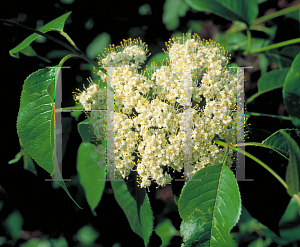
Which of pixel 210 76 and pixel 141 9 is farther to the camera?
pixel 141 9

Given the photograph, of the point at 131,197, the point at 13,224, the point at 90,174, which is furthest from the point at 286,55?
the point at 13,224

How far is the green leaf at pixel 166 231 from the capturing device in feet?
4.93

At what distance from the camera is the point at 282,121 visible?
63.9 inches

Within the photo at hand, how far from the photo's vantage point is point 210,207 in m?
0.80

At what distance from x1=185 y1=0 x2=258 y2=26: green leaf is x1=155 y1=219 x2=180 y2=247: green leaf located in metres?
1.24

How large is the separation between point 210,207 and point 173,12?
4.03ft

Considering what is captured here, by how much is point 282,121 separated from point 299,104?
855 millimetres

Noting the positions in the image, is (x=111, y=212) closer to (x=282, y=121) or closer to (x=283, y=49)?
(x=282, y=121)

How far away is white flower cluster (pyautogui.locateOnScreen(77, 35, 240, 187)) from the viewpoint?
842 millimetres

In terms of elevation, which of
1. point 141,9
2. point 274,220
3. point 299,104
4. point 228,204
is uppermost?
point 141,9

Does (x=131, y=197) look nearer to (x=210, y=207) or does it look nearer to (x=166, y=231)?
(x=210, y=207)

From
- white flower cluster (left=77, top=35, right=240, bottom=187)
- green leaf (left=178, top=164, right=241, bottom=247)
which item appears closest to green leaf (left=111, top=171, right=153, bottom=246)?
white flower cluster (left=77, top=35, right=240, bottom=187)

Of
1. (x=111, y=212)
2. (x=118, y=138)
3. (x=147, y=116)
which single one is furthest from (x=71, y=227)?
(x=147, y=116)

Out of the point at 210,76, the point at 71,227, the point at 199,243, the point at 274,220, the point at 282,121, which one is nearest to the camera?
Result: the point at 199,243
